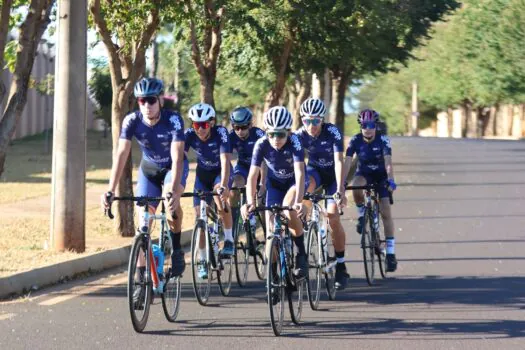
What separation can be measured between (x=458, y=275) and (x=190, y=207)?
913cm

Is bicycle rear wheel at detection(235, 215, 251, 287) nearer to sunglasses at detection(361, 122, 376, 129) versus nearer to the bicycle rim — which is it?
the bicycle rim

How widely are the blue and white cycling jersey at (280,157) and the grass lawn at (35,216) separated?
290 centimetres

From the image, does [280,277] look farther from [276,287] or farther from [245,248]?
[245,248]

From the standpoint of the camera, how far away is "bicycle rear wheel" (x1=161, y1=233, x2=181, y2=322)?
32.5ft

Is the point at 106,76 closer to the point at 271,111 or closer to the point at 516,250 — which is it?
the point at 516,250

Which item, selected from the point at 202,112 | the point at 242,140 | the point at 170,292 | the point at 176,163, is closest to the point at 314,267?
the point at 170,292

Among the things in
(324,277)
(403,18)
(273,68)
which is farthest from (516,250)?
(273,68)

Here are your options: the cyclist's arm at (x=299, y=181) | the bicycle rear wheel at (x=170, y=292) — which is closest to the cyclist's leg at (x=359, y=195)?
the cyclist's arm at (x=299, y=181)

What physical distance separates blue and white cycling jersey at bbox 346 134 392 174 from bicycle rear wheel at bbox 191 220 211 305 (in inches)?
105

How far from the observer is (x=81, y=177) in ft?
46.1

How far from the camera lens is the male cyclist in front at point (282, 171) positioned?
10.2 metres

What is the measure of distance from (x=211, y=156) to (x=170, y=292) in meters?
2.51

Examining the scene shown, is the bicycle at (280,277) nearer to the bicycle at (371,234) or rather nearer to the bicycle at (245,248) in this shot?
the bicycle at (245,248)

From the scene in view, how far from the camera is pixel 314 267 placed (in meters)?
10.9
